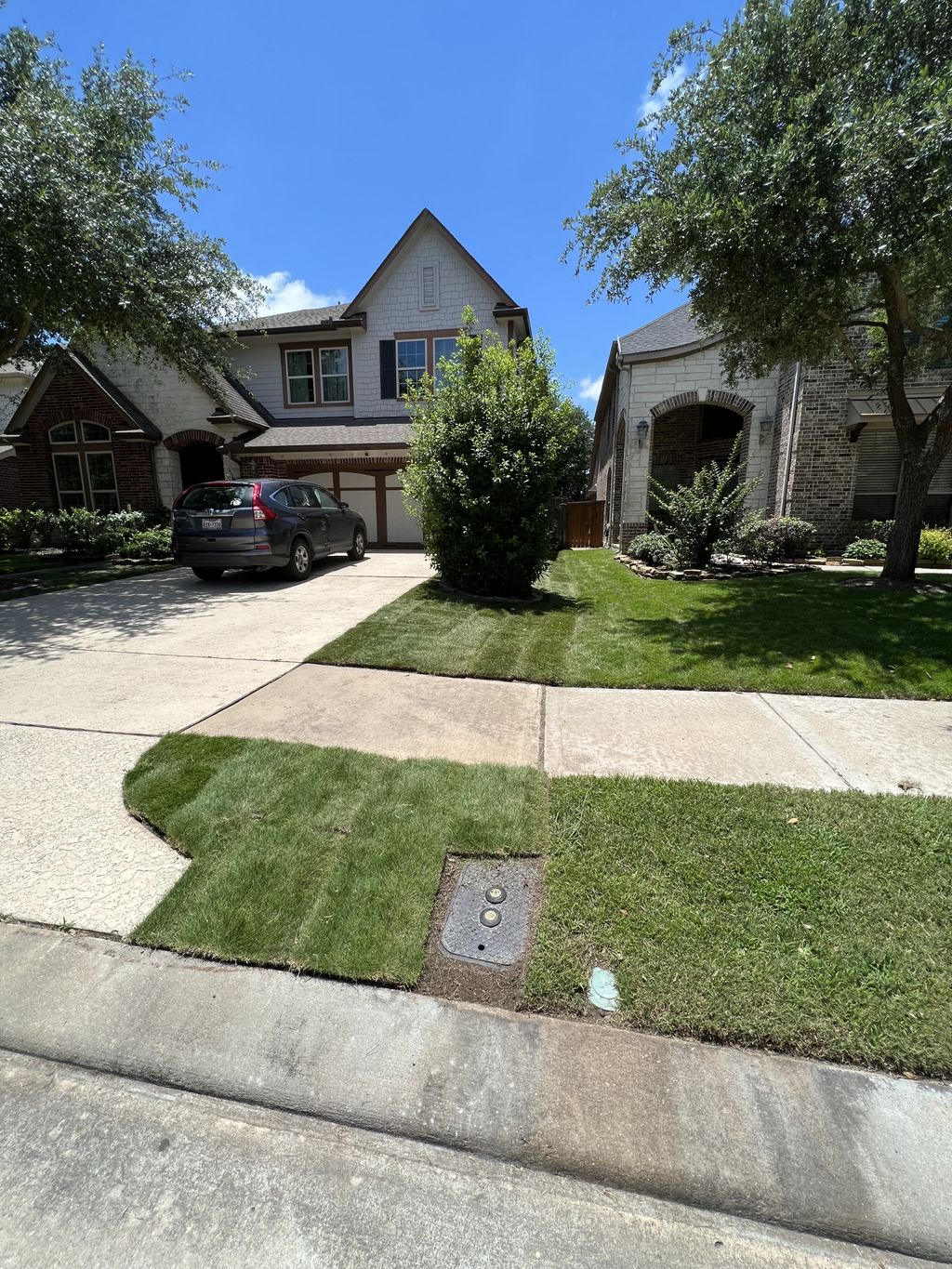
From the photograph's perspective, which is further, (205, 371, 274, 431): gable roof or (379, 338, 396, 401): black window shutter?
(379, 338, 396, 401): black window shutter

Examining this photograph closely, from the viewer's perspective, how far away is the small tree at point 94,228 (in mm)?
8977

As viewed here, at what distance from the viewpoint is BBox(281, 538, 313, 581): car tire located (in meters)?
10.2

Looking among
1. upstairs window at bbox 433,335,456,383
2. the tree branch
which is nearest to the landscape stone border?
upstairs window at bbox 433,335,456,383

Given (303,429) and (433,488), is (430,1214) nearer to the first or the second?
(433,488)

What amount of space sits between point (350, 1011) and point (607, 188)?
934 cm

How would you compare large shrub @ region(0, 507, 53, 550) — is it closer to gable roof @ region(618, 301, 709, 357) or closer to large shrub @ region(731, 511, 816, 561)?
gable roof @ region(618, 301, 709, 357)

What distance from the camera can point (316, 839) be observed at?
9.62ft

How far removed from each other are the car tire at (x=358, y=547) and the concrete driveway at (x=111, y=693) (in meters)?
2.62

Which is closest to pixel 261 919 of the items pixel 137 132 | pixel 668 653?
pixel 668 653

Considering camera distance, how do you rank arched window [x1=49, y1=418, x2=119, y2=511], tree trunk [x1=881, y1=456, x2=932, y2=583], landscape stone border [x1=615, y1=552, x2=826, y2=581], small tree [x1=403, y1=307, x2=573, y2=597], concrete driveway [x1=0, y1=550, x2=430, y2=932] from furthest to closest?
1. arched window [x1=49, y1=418, x2=119, y2=511]
2. landscape stone border [x1=615, y1=552, x2=826, y2=581]
3. tree trunk [x1=881, y1=456, x2=932, y2=583]
4. small tree [x1=403, y1=307, x2=573, y2=597]
5. concrete driveway [x1=0, y1=550, x2=430, y2=932]

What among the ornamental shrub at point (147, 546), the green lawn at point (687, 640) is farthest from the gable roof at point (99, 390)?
the green lawn at point (687, 640)

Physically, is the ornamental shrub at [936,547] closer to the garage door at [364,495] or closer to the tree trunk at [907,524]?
the tree trunk at [907,524]

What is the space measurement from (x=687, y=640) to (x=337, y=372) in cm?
1477

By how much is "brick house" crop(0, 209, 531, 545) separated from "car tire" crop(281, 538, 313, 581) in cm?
557
